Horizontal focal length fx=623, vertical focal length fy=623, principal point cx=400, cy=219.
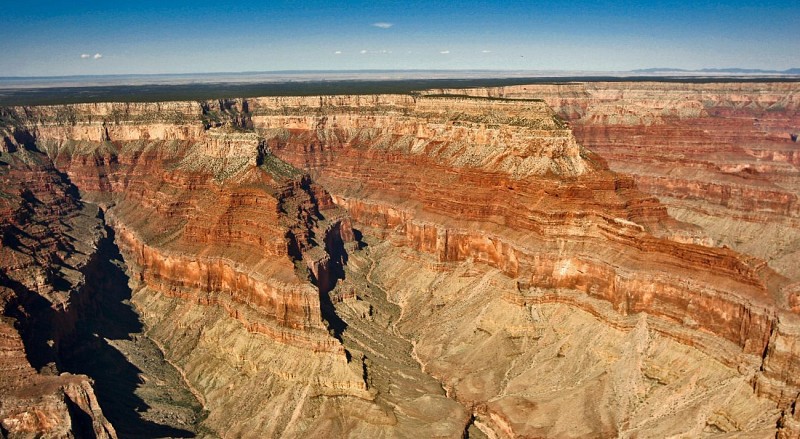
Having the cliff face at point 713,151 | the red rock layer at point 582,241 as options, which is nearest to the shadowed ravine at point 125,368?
the red rock layer at point 582,241

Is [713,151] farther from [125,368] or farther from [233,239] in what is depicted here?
[125,368]

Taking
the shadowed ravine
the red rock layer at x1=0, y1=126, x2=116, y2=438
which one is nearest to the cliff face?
the shadowed ravine

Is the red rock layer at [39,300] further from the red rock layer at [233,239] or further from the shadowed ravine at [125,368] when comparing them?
the red rock layer at [233,239]

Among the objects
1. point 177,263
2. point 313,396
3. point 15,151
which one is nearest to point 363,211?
point 177,263

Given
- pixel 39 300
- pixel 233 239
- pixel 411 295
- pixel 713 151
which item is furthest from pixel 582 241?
pixel 713 151

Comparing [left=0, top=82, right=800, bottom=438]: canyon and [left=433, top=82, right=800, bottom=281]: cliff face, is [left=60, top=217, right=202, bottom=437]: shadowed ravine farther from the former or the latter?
[left=433, top=82, right=800, bottom=281]: cliff face

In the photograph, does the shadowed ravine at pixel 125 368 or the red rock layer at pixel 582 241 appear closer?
the shadowed ravine at pixel 125 368
